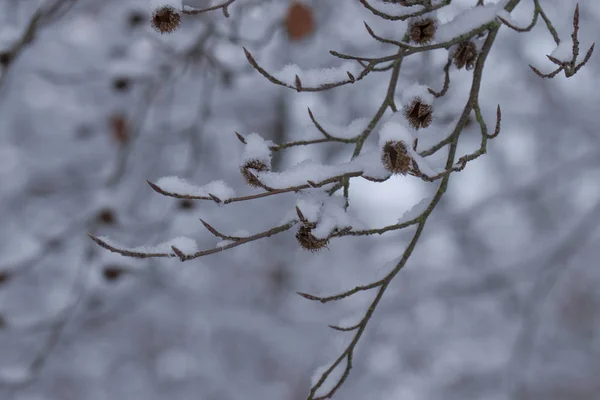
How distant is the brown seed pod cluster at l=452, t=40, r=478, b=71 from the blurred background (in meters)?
1.08

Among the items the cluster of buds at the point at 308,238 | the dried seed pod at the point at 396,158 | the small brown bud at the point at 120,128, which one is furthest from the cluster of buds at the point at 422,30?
the small brown bud at the point at 120,128

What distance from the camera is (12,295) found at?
759 centimetres

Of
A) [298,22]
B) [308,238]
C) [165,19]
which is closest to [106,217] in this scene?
[298,22]

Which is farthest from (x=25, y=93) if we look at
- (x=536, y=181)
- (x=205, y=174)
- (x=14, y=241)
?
(x=536, y=181)

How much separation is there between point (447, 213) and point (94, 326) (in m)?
3.45

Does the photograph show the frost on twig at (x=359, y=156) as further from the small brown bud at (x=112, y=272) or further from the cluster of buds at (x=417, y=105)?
the small brown bud at (x=112, y=272)

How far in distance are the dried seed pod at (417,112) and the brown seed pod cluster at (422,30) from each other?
214 millimetres

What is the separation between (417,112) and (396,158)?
0.63ft

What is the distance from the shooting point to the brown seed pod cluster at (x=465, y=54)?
5.10 ft

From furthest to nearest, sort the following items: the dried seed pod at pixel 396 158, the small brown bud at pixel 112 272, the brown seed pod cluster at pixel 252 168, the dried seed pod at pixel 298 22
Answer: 1. the dried seed pod at pixel 298 22
2. the small brown bud at pixel 112 272
3. the brown seed pod cluster at pixel 252 168
4. the dried seed pod at pixel 396 158

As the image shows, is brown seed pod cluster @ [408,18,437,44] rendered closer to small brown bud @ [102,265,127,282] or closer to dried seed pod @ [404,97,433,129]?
dried seed pod @ [404,97,433,129]

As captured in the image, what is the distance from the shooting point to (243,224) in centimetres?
559

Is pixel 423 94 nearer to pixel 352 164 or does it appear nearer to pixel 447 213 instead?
pixel 352 164

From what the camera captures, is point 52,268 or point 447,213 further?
point 52,268
